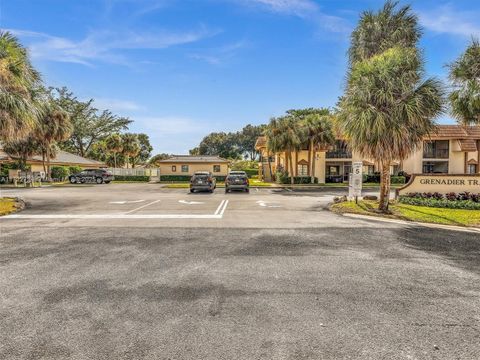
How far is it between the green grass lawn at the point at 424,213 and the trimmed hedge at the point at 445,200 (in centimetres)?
61

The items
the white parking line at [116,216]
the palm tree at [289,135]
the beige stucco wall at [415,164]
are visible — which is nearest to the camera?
the white parking line at [116,216]

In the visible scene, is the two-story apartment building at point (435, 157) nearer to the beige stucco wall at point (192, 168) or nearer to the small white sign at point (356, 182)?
the beige stucco wall at point (192, 168)

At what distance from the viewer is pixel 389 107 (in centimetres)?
1336

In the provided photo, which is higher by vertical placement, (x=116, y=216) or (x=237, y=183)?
(x=237, y=183)

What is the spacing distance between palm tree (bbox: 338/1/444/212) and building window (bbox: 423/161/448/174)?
31.0 m

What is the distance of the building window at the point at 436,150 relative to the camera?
3878 cm

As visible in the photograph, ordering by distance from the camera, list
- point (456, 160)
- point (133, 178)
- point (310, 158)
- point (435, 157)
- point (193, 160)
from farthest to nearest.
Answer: point (133, 178) → point (193, 160) → point (435, 157) → point (456, 160) → point (310, 158)

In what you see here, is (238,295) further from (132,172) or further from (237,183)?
(132,172)

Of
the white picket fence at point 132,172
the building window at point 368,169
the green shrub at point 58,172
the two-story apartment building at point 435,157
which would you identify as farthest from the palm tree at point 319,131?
the green shrub at point 58,172

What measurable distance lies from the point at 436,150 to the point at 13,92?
42.7 m

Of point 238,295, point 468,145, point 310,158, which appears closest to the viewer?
point 238,295

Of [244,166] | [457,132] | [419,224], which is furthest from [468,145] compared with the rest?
[244,166]

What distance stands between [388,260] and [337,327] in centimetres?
354

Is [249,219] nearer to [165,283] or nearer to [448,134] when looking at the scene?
[165,283]
